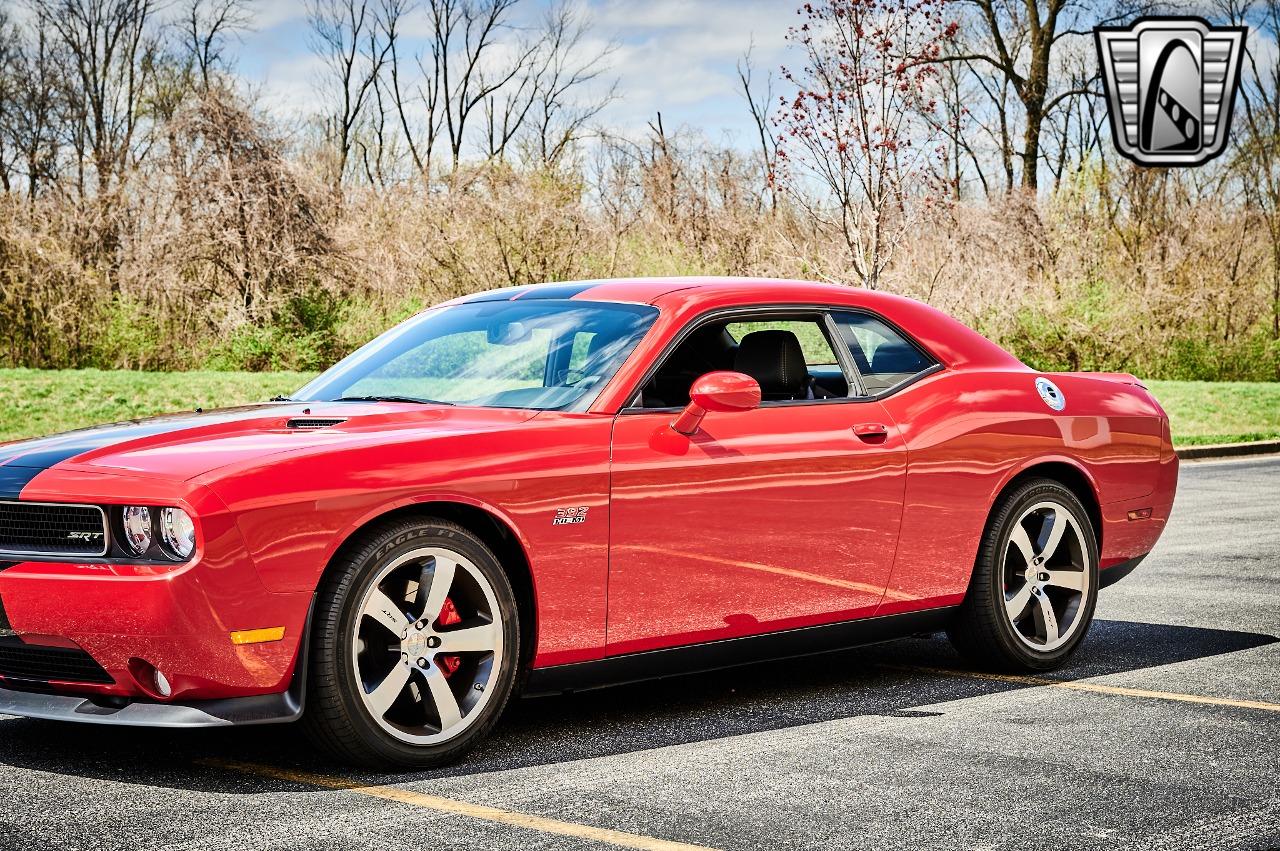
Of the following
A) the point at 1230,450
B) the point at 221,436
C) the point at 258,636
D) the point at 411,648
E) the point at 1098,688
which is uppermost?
the point at 221,436

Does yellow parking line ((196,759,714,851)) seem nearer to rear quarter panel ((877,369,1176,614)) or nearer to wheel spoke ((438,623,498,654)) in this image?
wheel spoke ((438,623,498,654))

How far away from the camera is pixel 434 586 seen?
4.88m

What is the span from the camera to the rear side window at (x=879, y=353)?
6.36m

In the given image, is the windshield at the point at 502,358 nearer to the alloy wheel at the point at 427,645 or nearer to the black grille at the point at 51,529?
the alloy wheel at the point at 427,645

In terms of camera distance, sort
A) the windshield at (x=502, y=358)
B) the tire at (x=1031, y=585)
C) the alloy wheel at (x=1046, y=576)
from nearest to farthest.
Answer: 1. the windshield at (x=502, y=358)
2. the tire at (x=1031, y=585)
3. the alloy wheel at (x=1046, y=576)

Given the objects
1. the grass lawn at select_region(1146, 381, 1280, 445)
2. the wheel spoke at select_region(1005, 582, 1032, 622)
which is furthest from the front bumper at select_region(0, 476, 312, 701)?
the grass lawn at select_region(1146, 381, 1280, 445)

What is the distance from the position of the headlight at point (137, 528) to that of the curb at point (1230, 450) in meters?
17.9

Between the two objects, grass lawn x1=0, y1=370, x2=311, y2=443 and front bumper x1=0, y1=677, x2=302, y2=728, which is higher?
grass lawn x1=0, y1=370, x2=311, y2=443

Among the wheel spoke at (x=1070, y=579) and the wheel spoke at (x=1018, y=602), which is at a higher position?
the wheel spoke at (x=1070, y=579)

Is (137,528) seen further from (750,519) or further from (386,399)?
(750,519)

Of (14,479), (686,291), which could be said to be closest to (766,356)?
(686,291)

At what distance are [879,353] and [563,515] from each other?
1.97 m

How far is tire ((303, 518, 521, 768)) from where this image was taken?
15.3 feet

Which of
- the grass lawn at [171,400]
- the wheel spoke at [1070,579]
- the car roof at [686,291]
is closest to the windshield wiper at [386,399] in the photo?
the car roof at [686,291]
